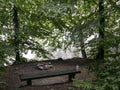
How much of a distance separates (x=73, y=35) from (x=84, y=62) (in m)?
3.06

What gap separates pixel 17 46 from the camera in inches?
373

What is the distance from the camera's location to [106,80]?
14.4ft

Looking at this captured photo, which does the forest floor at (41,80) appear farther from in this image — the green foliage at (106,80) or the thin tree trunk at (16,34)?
the green foliage at (106,80)

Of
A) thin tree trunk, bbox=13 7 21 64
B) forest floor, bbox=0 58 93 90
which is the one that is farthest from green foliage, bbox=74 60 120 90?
thin tree trunk, bbox=13 7 21 64

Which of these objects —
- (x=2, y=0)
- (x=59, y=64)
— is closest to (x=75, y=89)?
(x=59, y=64)

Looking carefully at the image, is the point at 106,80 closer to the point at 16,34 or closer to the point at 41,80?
the point at 41,80

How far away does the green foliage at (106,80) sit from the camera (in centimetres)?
421

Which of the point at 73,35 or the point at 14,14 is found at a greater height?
the point at 14,14

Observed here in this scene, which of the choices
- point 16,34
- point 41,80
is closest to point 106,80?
point 41,80

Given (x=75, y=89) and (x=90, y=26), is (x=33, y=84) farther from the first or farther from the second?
(x=90, y=26)

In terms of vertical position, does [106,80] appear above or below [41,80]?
below

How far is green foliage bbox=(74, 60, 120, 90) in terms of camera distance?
4.21 m

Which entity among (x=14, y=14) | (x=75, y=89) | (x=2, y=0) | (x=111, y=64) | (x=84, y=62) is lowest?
(x=75, y=89)

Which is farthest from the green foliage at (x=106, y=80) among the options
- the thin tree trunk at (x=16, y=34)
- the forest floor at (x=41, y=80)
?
the thin tree trunk at (x=16, y=34)
